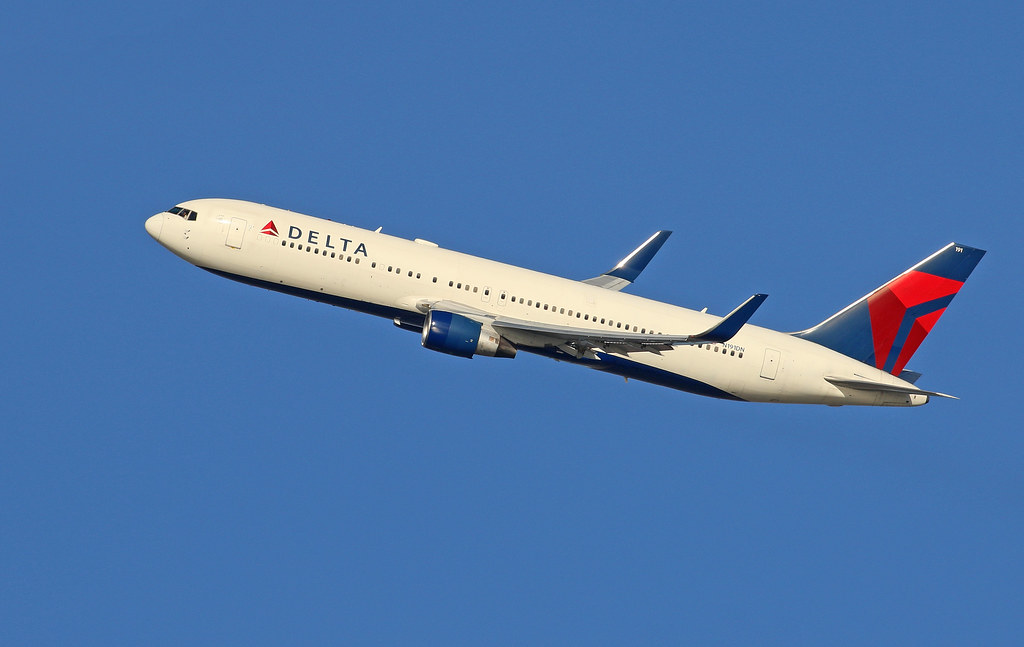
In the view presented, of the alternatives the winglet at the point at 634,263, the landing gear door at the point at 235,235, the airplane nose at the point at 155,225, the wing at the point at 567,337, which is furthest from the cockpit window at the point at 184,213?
the winglet at the point at 634,263

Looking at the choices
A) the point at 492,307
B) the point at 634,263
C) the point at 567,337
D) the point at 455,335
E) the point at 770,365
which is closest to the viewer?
the point at 455,335

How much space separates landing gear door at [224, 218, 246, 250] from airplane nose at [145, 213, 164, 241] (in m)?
3.84

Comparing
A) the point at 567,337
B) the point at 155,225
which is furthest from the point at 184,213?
the point at 567,337

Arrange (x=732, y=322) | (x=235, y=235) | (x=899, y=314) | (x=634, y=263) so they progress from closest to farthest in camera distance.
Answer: (x=732, y=322)
(x=235, y=235)
(x=899, y=314)
(x=634, y=263)

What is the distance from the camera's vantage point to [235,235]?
202ft

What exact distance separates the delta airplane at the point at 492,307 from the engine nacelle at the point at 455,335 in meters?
0.06

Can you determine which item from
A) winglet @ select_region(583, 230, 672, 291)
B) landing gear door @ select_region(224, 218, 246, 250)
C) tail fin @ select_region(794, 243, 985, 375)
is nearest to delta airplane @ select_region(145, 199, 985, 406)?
landing gear door @ select_region(224, 218, 246, 250)

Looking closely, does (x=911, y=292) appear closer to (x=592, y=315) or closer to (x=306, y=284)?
(x=592, y=315)

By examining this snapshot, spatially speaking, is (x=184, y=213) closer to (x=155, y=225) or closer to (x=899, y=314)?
(x=155, y=225)

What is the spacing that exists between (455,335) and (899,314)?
27303 millimetres

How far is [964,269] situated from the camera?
6894 cm

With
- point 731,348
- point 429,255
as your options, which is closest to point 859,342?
point 731,348

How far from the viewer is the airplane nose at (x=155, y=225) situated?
205ft

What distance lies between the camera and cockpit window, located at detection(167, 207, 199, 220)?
62406 millimetres
